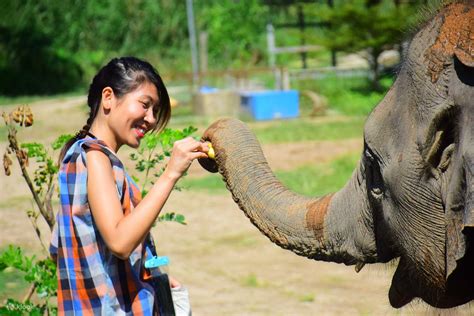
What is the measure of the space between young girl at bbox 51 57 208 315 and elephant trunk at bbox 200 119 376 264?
4.4 inches

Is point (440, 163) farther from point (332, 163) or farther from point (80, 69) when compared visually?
point (80, 69)

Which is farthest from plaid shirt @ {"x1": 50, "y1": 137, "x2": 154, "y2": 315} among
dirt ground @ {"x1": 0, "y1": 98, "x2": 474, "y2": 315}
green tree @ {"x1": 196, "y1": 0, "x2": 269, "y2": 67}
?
green tree @ {"x1": 196, "y1": 0, "x2": 269, "y2": 67}

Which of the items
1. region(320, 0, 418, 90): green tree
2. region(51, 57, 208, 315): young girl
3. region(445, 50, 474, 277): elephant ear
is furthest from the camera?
region(320, 0, 418, 90): green tree

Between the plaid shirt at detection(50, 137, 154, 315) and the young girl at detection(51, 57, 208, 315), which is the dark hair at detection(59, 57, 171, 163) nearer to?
the young girl at detection(51, 57, 208, 315)

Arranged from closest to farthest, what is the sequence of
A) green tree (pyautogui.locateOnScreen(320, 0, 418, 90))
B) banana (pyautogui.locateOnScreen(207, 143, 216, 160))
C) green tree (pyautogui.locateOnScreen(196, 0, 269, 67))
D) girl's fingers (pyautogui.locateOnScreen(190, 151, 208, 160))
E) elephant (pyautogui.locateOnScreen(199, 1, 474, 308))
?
elephant (pyautogui.locateOnScreen(199, 1, 474, 308)), girl's fingers (pyautogui.locateOnScreen(190, 151, 208, 160)), banana (pyautogui.locateOnScreen(207, 143, 216, 160)), green tree (pyautogui.locateOnScreen(320, 0, 418, 90)), green tree (pyautogui.locateOnScreen(196, 0, 269, 67))

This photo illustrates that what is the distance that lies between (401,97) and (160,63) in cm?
2599

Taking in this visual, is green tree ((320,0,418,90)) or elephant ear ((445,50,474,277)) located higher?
elephant ear ((445,50,474,277))

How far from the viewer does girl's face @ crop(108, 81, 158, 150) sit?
8.90 ft

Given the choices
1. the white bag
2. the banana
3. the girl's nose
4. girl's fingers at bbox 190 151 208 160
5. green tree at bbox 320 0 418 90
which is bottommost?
green tree at bbox 320 0 418 90

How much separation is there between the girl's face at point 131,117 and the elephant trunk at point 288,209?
10.9 inches

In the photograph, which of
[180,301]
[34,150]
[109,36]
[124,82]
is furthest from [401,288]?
[109,36]

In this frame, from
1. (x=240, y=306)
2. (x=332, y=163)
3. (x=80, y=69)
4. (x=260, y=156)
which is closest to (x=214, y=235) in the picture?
(x=240, y=306)

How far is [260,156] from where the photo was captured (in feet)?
9.44

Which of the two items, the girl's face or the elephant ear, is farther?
the girl's face
